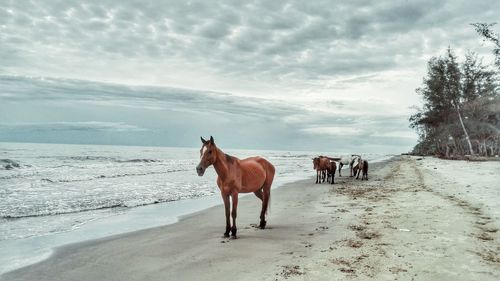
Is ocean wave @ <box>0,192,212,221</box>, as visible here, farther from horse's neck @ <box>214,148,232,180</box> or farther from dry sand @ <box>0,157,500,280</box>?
horse's neck @ <box>214,148,232,180</box>

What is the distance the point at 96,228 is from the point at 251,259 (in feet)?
17.3

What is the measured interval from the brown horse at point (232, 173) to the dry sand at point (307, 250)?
32.8 inches

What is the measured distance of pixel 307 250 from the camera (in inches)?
260

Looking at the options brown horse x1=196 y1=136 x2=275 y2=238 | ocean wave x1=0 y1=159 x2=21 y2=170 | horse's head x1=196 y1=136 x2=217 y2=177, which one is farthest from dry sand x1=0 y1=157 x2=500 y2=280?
ocean wave x1=0 y1=159 x2=21 y2=170

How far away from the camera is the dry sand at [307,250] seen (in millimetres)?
5355

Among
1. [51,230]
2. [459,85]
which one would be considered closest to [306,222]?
[51,230]

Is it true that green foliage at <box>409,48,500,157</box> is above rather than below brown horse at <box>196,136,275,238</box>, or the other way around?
above

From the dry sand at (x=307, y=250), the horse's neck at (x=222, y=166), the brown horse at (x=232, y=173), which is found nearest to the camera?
the dry sand at (x=307, y=250)

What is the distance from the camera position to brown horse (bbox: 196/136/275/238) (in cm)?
756

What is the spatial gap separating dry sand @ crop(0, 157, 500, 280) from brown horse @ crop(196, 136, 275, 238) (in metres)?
0.83

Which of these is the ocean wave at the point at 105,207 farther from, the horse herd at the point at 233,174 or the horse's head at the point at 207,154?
the horse's head at the point at 207,154

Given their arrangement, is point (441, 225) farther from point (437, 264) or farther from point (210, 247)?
point (210, 247)

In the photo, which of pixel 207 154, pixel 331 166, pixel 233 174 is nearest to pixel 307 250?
pixel 233 174

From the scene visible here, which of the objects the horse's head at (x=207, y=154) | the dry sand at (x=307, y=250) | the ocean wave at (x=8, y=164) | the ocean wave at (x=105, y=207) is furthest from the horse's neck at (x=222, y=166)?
the ocean wave at (x=8, y=164)
